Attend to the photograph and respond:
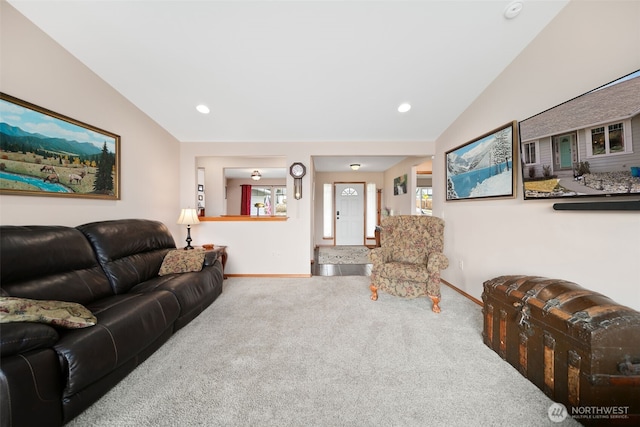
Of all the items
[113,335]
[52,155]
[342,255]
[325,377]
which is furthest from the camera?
[342,255]

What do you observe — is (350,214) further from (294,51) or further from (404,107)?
(294,51)

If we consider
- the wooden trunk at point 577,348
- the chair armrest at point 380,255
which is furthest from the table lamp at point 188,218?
the wooden trunk at point 577,348

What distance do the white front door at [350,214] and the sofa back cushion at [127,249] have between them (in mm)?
4803

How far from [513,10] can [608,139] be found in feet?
4.17

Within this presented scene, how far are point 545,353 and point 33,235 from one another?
11.8ft

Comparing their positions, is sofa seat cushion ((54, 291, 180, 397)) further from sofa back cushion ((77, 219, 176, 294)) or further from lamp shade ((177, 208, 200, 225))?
lamp shade ((177, 208, 200, 225))

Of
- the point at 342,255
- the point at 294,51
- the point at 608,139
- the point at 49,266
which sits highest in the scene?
the point at 294,51

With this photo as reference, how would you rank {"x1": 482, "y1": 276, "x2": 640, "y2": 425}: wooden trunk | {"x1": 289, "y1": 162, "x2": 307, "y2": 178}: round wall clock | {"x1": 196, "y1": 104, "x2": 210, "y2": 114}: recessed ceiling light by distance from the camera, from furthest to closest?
{"x1": 289, "y1": 162, "x2": 307, "y2": 178}: round wall clock < {"x1": 196, "y1": 104, "x2": 210, "y2": 114}: recessed ceiling light < {"x1": 482, "y1": 276, "x2": 640, "y2": 425}: wooden trunk

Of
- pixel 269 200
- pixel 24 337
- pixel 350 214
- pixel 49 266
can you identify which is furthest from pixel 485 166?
pixel 269 200

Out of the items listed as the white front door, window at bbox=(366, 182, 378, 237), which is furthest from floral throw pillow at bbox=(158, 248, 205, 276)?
window at bbox=(366, 182, 378, 237)

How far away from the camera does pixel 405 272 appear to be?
2.54 metres

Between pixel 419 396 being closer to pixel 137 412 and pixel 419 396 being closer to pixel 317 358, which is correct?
pixel 317 358

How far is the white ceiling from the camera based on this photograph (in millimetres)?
1750

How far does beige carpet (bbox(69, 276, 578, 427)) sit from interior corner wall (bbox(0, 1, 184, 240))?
1.59m
